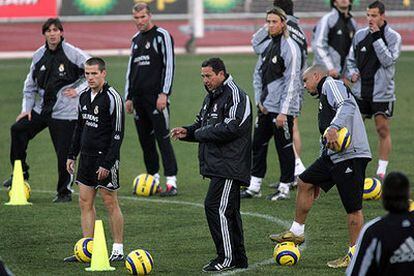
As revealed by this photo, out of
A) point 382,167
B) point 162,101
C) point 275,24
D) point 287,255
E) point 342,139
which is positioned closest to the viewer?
point 342,139

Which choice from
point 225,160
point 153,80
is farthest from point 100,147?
point 153,80

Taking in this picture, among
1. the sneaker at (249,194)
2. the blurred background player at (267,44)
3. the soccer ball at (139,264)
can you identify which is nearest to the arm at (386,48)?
the blurred background player at (267,44)

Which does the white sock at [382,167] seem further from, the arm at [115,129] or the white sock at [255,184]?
the arm at [115,129]

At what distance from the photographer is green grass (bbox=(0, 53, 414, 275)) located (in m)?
11.0

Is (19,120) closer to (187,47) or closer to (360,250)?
(360,250)

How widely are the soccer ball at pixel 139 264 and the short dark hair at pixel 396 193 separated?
3869mm

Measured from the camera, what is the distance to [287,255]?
10797 millimetres

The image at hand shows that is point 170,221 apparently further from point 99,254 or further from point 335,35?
point 335,35

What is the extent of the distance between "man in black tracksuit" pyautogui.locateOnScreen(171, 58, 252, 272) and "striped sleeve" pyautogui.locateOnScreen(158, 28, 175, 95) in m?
4.38

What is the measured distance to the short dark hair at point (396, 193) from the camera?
22.7 ft

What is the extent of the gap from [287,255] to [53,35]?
5.12 meters

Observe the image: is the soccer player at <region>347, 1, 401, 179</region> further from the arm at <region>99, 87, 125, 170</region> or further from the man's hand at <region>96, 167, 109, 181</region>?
the man's hand at <region>96, 167, 109, 181</region>

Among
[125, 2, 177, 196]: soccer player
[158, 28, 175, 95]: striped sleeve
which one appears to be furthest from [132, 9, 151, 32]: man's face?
[158, 28, 175, 95]: striped sleeve

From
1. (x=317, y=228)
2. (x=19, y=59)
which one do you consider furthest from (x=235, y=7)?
(x=317, y=228)
